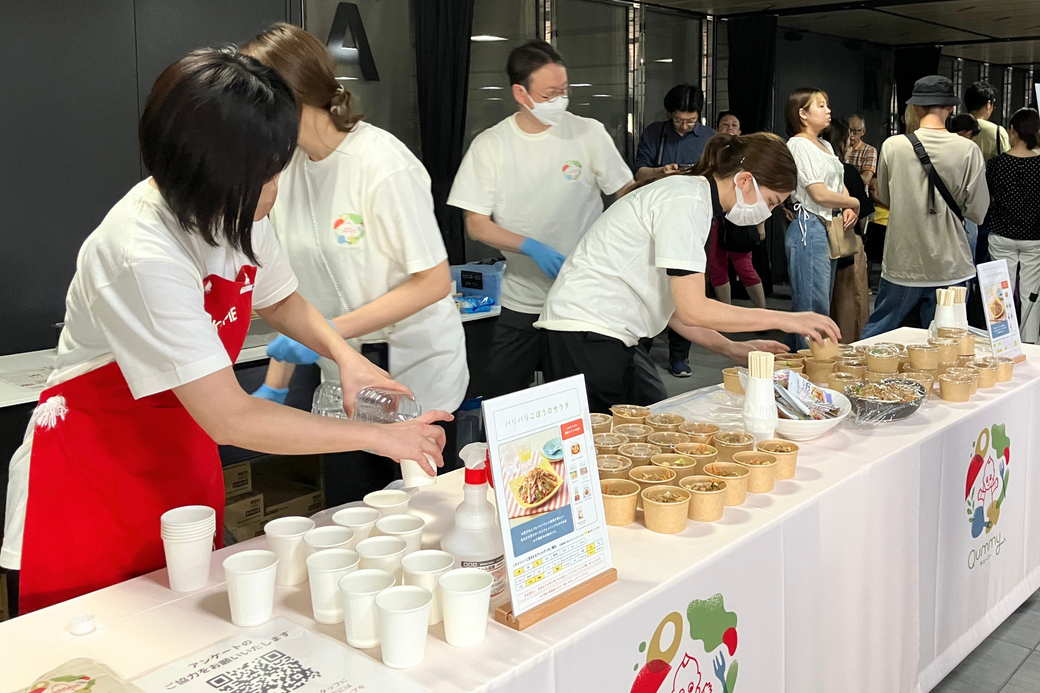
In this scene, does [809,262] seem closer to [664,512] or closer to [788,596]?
[788,596]

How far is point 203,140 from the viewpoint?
3.77ft

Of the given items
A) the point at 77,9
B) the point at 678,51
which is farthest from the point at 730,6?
the point at 77,9

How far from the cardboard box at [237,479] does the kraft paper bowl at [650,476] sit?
1669 mm

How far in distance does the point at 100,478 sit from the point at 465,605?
64 centimetres

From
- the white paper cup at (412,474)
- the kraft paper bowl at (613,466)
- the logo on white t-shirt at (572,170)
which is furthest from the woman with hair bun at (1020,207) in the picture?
the white paper cup at (412,474)

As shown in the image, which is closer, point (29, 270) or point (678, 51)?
point (29, 270)

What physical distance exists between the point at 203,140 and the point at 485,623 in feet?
2.31

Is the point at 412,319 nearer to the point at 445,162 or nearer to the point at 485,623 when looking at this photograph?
the point at 485,623

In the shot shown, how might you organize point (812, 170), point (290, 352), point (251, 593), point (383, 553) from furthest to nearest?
point (812, 170) < point (290, 352) < point (383, 553) < point (251, 593)

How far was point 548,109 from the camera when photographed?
311cm

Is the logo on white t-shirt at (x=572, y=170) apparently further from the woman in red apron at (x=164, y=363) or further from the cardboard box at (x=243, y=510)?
the woman in red apron at (x=164, y=363)

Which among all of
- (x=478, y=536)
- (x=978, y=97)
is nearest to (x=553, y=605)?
(x=478, y=536)

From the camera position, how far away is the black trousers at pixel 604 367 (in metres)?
2.41

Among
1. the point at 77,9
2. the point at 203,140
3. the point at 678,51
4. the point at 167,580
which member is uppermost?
the point at 678,51
